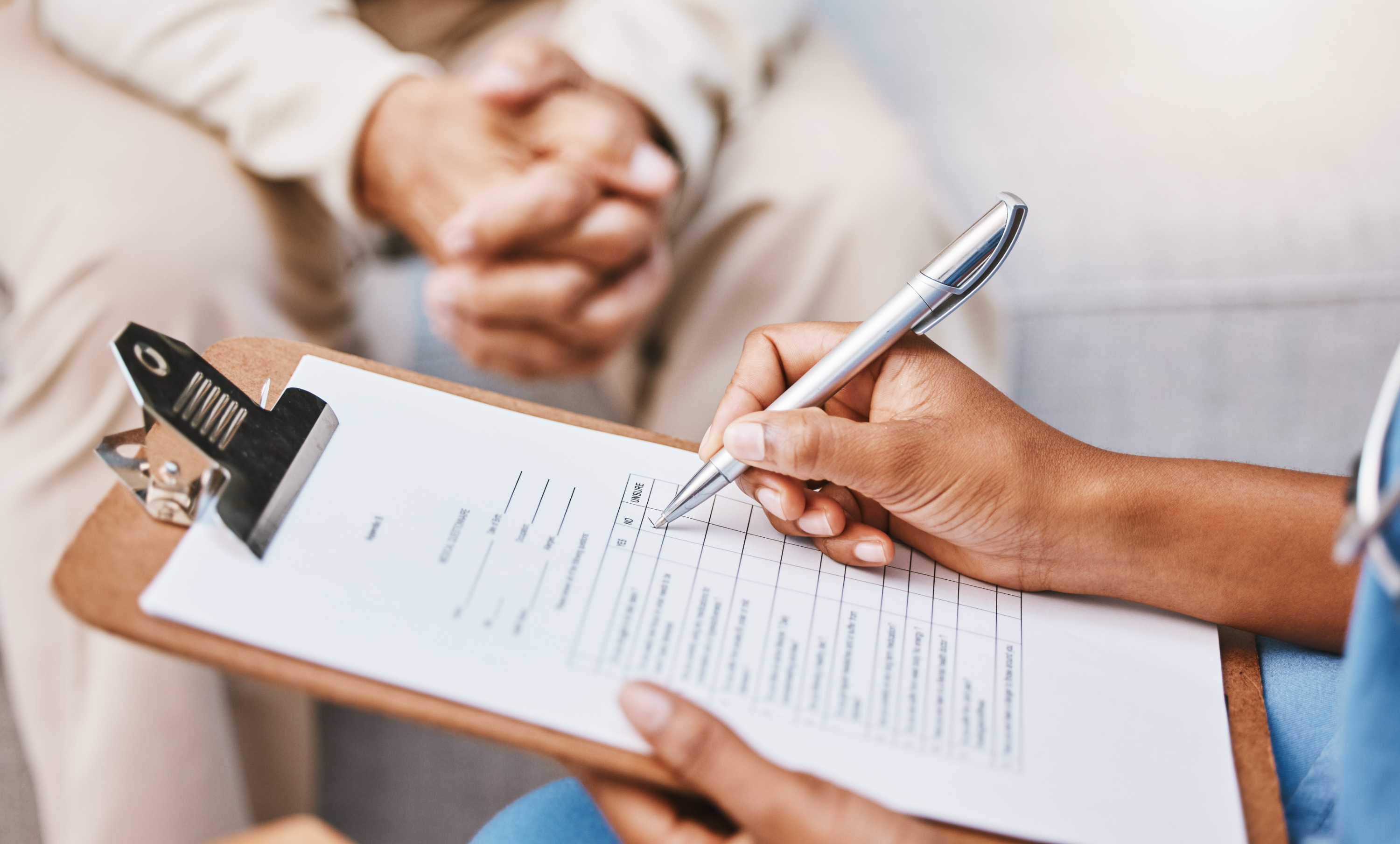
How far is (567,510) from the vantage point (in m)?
0.43

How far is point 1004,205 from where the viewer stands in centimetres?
43

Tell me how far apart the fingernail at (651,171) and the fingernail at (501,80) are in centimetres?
11

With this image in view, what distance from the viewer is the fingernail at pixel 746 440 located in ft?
1.39

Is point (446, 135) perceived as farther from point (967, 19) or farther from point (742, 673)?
point (967, 19)

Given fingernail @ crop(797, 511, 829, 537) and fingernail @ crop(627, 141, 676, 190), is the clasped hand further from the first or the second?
fingernail @ crop(797, 511, 829, 537)

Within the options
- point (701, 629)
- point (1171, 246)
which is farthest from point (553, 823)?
point (1171, 246)

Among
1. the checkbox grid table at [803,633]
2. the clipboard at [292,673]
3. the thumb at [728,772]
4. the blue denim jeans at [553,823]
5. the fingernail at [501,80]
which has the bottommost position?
the blue denim jeans at [553,823]

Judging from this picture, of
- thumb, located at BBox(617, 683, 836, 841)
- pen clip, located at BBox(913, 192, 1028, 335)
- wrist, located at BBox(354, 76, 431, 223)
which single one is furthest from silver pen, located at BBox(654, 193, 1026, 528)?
wrist, located at BBox(354, 76, 431, 223)

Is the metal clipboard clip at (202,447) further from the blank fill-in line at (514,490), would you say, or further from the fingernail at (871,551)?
the fingernail at (871,551)

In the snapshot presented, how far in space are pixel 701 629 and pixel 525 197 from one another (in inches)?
15.8

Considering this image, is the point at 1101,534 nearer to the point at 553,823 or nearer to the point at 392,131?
the point at 553,823

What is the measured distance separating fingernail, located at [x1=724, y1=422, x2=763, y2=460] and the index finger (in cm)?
4

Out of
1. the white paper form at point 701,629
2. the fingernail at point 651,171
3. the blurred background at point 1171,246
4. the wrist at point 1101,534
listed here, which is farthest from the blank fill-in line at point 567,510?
the blurred background at point 1171,246

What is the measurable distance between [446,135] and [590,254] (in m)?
0.16
